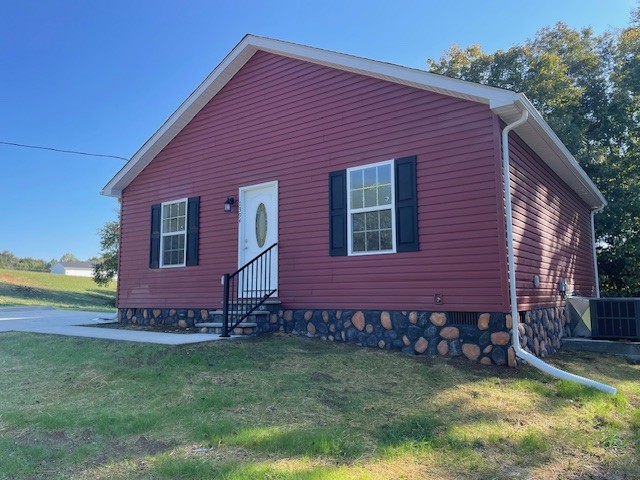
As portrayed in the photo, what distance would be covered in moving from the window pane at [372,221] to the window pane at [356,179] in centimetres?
48

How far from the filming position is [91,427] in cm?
335

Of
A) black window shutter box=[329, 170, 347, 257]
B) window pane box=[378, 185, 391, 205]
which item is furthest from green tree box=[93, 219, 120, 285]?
window pane box=[378, 185, 391, 205]

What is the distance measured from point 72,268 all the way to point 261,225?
270 ft

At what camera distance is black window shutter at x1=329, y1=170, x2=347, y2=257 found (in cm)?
673

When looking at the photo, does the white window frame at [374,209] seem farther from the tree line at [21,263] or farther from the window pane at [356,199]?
the tree line at [21,263]

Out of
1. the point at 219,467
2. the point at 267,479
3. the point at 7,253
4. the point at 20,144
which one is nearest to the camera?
the point at 267,479

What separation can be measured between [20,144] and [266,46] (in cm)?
976

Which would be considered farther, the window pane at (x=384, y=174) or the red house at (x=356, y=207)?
the window pane at (x=384, y=174)

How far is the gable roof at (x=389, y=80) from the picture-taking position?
555 cm

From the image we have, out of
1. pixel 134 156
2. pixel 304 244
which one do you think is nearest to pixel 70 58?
pixel 134 156

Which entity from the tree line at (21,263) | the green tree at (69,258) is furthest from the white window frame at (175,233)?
the green tree at (69,258)

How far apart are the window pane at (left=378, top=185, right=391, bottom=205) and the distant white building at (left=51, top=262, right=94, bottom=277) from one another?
259 feet

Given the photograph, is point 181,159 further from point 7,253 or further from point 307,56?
point 7,253

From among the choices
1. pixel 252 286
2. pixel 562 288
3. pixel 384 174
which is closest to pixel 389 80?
pixel 384 174
